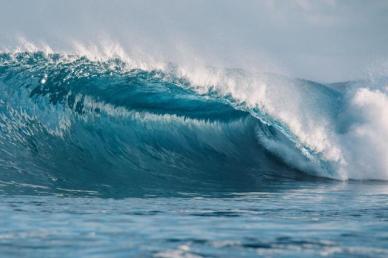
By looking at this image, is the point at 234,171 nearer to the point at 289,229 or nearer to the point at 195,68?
the point at 195,68

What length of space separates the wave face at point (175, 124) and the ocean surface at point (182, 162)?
32mm

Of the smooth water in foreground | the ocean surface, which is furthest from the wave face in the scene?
the smooth water in foreground

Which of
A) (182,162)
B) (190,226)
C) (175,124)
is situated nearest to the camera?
(190,226)

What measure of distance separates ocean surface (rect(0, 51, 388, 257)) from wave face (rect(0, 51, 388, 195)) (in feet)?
0.10

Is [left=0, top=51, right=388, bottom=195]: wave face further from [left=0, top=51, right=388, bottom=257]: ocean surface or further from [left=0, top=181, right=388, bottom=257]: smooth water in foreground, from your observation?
[left=0, top=181, right=388, bottom=257]: smooth water in foreground

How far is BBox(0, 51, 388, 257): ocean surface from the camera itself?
4.84 m

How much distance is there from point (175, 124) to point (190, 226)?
8887 mm

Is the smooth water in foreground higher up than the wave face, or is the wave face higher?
the wave face

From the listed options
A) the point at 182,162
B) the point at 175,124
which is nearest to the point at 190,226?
the point at 182,162

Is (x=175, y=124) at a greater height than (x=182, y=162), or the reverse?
(x=175, y=124)

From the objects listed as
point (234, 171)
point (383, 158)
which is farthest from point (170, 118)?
point (383, 158)

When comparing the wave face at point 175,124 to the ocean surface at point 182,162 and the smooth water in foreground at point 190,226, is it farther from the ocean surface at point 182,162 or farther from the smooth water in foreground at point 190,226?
the smooth water in foreground at point 190,226

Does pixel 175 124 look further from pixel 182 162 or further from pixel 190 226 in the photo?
pixel 190 226

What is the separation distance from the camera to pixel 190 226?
5.40 meters
